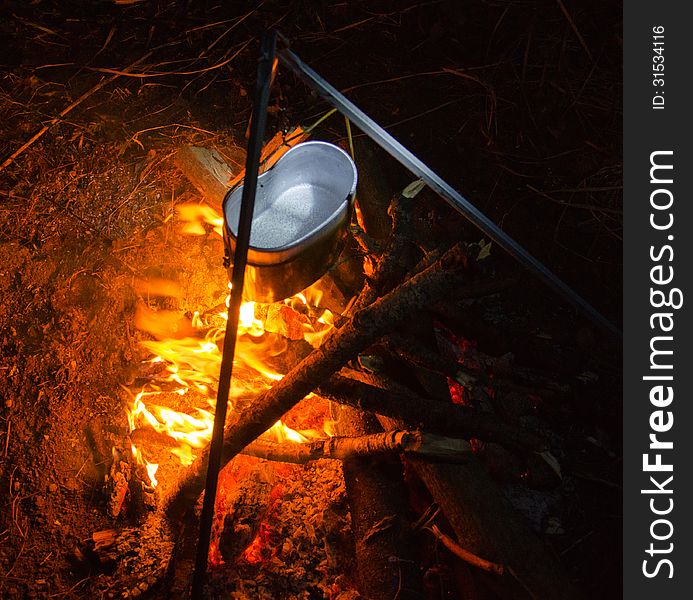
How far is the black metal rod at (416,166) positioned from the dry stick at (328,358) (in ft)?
0.93

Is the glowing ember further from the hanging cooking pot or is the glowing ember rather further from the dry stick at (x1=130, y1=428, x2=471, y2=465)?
the hanging cooking pot

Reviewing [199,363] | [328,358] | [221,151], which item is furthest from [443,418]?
[221,151]

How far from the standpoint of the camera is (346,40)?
3770 millimetres

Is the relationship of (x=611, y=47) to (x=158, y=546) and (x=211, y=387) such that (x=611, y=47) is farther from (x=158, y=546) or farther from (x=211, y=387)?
(x=158, y=546)

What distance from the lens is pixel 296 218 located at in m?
2.56

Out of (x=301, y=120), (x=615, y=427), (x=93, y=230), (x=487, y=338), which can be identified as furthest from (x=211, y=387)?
(x=615, y=427)

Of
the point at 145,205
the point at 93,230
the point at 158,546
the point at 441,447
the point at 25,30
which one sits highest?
the point at 25,30

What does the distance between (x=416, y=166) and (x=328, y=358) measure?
1.00m

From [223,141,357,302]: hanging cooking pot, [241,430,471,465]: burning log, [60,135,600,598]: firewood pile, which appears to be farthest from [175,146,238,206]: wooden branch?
[241,430,471,465]: burning log

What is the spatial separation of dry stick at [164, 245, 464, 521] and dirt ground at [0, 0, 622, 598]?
26.5 inches

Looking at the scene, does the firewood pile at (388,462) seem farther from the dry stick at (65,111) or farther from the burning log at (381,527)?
the dry stick at (65,111)

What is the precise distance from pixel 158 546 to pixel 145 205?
2.43 m

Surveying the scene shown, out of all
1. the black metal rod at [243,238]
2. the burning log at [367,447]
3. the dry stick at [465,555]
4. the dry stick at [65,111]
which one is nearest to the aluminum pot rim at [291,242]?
the black metal rod at [243,238]

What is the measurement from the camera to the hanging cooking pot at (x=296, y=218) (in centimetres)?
221
